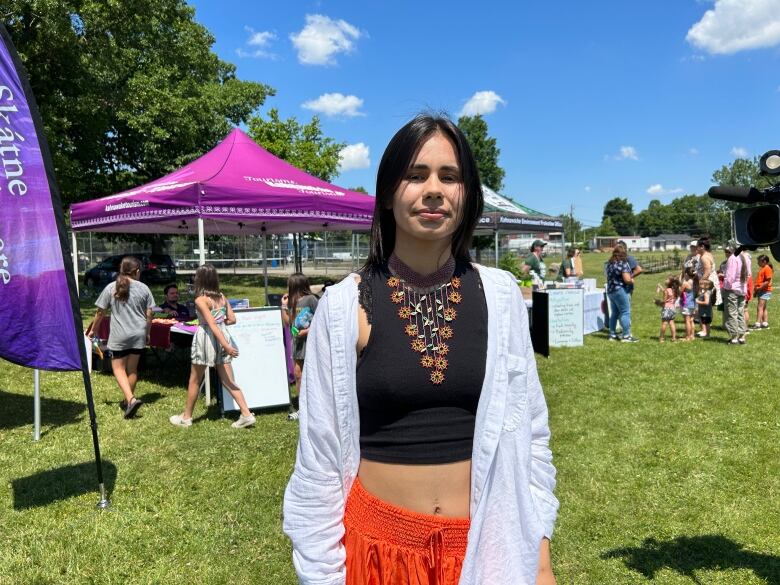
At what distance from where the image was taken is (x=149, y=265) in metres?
24.9

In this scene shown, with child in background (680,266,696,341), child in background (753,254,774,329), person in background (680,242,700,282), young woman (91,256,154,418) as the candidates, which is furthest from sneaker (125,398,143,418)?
child in background (753,254,774,329)

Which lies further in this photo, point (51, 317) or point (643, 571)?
point (51, 317)

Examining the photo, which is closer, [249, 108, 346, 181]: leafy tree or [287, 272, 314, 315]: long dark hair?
[287, 272, 314, 315]: long dark hair

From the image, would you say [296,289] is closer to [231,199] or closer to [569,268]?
[231,199]

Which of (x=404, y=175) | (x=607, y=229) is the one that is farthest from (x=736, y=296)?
(x=607, y=229)

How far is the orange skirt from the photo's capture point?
1282 mm

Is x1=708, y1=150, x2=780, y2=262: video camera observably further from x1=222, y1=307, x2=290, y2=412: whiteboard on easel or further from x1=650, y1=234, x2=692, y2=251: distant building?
x1=650, y1=234, x2=692, y2=251: distant building

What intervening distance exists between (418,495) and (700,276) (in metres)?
11.0

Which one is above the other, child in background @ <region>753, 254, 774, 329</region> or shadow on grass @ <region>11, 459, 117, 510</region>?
child in background @ <region>753, 254, 774, 329</region>

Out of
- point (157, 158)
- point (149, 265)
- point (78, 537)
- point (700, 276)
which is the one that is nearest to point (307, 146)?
point (157, 158)

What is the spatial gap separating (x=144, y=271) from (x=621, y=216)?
125 meters

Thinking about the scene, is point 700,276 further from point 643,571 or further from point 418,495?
point 418,495

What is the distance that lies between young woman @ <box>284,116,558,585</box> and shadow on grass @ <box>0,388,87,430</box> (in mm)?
5821

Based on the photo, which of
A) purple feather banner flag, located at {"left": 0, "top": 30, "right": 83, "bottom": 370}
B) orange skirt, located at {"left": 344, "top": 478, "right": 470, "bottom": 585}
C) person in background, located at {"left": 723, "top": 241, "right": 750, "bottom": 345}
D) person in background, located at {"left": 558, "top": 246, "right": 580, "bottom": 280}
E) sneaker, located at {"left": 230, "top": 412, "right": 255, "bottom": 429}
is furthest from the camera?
person in background, located at {"left": 558, "top": 246, "right": 580, "bottom": 280}
